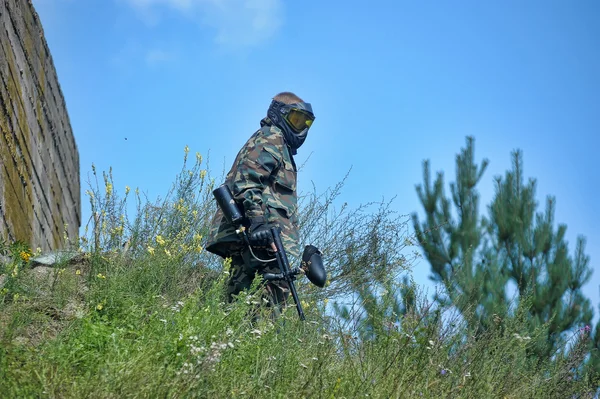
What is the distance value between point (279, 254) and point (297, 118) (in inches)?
41.2

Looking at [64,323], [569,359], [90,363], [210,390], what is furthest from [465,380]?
[64,323]

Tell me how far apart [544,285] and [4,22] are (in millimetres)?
5592

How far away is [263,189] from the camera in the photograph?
5539 mm

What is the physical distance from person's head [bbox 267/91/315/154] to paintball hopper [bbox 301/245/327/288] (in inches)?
32.4

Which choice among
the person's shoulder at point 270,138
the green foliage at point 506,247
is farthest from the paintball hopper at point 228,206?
the green foliage at point 506,247

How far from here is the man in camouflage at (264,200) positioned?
5383 millimetres

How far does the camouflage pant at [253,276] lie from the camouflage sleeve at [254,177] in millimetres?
281

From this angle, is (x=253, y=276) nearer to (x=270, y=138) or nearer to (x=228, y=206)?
(x=228, y=206)

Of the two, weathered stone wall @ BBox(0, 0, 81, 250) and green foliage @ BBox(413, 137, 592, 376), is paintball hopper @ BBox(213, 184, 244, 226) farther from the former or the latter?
green foliage @ BBox(413, 137, 592, 376)

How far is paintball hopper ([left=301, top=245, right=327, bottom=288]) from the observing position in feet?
17.6

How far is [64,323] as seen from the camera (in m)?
4.73

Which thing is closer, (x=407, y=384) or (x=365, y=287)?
(x=407, y=384)

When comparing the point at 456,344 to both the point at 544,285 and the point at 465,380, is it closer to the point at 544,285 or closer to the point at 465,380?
the point at 465,380

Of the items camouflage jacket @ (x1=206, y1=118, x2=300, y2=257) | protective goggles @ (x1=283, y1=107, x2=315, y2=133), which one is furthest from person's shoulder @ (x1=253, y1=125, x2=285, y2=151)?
protective goggles @ (x1=283, y1=107, x2=315, y2=133)
